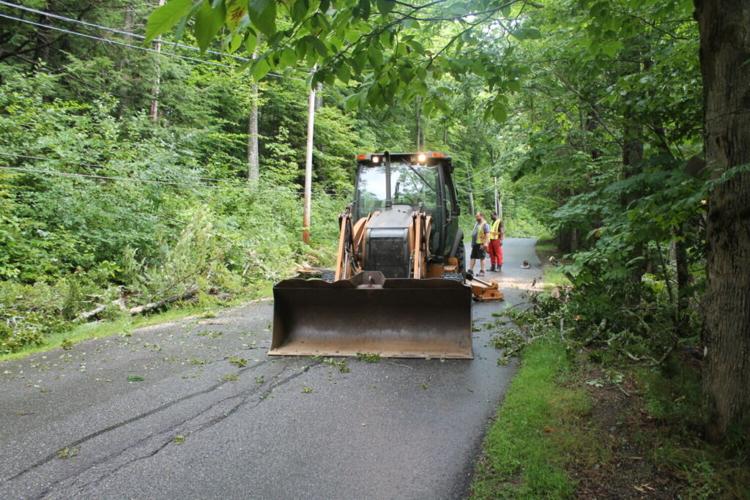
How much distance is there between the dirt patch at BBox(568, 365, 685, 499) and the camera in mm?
2805

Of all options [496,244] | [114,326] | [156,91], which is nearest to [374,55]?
[114,326]

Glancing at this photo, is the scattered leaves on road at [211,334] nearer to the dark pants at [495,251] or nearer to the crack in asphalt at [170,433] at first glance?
the crack in asphalt at [170,433]

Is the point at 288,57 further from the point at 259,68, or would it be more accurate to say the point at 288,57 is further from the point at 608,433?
the point at 608,433

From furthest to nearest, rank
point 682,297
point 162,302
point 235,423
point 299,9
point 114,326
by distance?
point 162,302 → point 114,326 → point 682,297 → point 235,423 → point 299,9

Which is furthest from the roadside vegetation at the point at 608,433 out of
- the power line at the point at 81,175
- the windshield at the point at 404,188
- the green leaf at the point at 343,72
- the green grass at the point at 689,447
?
the power line at the point at 81,175

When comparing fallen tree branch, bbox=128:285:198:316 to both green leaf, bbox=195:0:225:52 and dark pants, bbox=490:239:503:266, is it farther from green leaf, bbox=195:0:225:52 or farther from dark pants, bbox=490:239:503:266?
dark pants, bbox=490:239:503:266

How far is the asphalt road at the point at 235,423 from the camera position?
3018mm

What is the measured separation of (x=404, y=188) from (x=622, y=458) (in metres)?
5.78

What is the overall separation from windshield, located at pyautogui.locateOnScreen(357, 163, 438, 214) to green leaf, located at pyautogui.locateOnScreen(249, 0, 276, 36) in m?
6.73

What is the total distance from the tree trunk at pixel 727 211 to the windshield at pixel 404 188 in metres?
5.31

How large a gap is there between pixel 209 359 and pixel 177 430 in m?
1.95

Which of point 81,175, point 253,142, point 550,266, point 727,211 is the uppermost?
point 253,142

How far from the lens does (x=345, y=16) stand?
7.61ft

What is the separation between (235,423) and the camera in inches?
153
